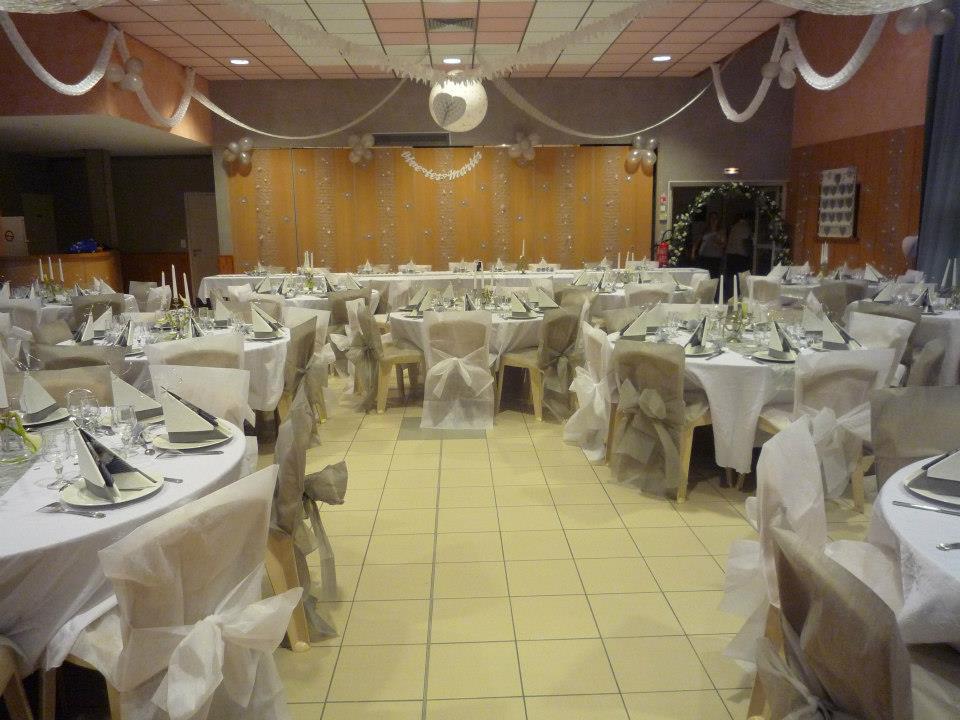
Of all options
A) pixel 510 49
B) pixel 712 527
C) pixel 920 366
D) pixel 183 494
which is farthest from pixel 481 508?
pixel 510 49

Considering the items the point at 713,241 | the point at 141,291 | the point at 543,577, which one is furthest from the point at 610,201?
the point at 543,577

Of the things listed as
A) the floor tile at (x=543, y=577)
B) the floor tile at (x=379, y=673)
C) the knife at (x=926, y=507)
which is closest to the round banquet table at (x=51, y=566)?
the floor tile at (x=379, y=673)

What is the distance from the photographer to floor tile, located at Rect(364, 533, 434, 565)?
3.54m

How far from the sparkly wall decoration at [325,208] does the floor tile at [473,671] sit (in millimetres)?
10263

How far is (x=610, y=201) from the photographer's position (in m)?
12.3

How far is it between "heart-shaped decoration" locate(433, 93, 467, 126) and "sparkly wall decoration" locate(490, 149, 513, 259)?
4.04m

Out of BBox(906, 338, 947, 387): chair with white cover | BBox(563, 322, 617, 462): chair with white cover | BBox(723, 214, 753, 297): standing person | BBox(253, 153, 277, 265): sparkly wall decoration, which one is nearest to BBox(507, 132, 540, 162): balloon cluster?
BBox(723, 214, 753, 297): standing person

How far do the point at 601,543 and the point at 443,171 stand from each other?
376 inches

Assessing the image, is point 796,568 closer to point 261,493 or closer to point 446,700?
point 261,493

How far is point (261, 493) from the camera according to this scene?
1943mm

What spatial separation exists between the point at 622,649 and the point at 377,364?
375 cm

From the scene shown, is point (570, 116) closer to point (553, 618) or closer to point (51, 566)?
point (553, 618)

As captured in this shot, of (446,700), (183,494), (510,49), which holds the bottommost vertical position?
(446,700)

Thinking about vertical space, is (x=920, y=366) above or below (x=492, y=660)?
above
